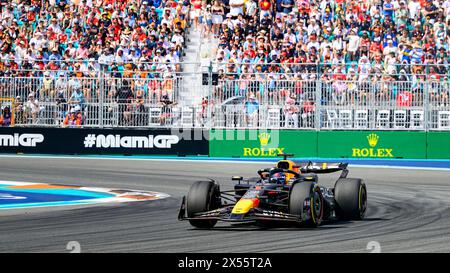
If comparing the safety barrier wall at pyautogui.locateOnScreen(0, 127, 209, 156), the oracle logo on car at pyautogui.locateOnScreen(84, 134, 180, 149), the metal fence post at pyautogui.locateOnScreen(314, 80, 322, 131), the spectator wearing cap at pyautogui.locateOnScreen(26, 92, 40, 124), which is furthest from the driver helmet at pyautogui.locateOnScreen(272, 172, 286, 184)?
the spectator wearing cap at pyautogui.locateOnScreen(26, 92, 40, 124)

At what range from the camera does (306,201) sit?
511 inches

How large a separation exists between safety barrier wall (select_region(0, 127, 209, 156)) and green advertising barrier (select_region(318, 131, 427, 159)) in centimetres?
371

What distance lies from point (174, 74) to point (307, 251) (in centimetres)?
1802

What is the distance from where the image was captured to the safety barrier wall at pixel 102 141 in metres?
29.2

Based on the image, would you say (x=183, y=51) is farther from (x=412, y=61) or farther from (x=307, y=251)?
(x=307, y=251)

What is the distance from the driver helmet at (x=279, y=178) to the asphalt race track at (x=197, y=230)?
76 cm

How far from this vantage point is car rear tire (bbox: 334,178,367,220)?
14.3 m

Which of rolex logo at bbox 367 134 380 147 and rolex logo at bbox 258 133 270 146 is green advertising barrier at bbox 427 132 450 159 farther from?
rolex logo at bbox 258 133 270 146

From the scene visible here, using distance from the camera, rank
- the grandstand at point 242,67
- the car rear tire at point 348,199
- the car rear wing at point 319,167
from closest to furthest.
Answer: the car rear tire at point 348,199 → the car rear wing at point 319,167 → the grandstand at point 242,67

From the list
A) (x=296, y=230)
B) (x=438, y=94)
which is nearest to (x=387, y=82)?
(x=438, y=94)

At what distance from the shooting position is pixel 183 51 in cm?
3353

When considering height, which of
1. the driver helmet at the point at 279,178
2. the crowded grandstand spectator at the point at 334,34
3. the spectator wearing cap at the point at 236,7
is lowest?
the driver helmet at the point at 279,178

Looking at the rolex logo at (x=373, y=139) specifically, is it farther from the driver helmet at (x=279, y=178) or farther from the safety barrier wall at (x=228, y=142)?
the driver helmet at (x=279, y=178)

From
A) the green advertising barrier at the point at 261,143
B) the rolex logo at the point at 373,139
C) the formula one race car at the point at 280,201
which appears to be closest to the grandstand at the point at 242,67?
the green advertising barrier at the point at 261,143
